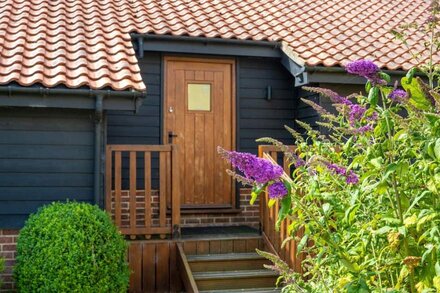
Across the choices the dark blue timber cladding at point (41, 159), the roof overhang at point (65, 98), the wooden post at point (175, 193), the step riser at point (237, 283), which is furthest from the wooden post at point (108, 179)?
the step riser at point (237, 283)

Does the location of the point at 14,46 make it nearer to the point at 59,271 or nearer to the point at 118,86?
the point at 118,86

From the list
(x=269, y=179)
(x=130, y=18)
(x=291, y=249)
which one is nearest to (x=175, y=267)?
(x=291, y=249)

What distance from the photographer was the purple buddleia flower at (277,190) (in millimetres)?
2512

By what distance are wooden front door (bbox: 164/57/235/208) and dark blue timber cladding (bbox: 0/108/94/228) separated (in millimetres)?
1833

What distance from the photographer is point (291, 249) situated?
6.34 meters

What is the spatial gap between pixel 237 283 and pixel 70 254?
1929 mm

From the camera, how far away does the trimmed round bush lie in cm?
565

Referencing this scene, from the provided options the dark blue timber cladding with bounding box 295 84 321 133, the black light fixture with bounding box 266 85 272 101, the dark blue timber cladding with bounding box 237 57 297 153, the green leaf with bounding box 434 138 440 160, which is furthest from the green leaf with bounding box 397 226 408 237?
the black light fixture with bounding box 266 85 272 101

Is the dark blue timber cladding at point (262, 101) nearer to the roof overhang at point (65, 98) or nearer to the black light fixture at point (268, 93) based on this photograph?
the black light fixture at point (268, 93)

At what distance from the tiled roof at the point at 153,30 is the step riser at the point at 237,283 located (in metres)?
2.33

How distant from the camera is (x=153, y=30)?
27.1 ft

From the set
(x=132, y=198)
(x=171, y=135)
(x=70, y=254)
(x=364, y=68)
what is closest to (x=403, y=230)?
(x=364, y=68)

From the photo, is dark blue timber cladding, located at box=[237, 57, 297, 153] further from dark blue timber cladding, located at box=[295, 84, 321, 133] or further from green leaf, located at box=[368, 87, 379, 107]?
green leaf, located at box=[368, 87, 379, 107]

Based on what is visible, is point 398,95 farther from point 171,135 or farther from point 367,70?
point 171,135
